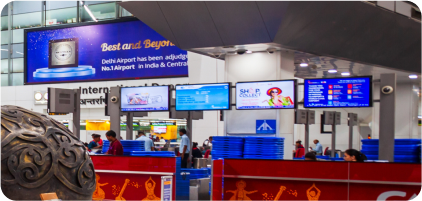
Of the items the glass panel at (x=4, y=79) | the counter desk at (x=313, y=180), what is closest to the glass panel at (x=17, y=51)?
the glass panel at (x=4, y=79)

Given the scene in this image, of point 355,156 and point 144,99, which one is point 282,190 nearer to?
point 355,156

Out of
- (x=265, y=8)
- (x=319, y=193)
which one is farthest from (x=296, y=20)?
(x=319, y=193)

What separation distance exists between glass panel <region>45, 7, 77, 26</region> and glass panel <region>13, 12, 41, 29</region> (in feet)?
2.87

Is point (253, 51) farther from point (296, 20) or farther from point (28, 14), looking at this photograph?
point (28, 14)

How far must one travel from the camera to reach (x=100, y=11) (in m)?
28.5

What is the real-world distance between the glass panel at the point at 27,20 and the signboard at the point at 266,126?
2232 centimetres

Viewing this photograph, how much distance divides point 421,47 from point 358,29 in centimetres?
379

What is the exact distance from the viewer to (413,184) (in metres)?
7.22

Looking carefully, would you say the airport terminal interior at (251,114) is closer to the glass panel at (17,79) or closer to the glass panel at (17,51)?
the glass panel at (17,79)

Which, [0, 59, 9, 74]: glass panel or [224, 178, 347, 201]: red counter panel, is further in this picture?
[0, 59, 9, 74]: glass panel

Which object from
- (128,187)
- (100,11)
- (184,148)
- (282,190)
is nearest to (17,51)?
(100,11)

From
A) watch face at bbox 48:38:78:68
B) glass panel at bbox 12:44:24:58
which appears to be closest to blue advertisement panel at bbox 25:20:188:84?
watch face at bbox 48:38:78:68

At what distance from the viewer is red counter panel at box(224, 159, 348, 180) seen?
7.77m

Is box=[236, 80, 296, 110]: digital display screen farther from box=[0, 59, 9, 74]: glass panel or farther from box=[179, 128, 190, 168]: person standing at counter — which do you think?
box=[0, 59, 9, 74]: glass panel
